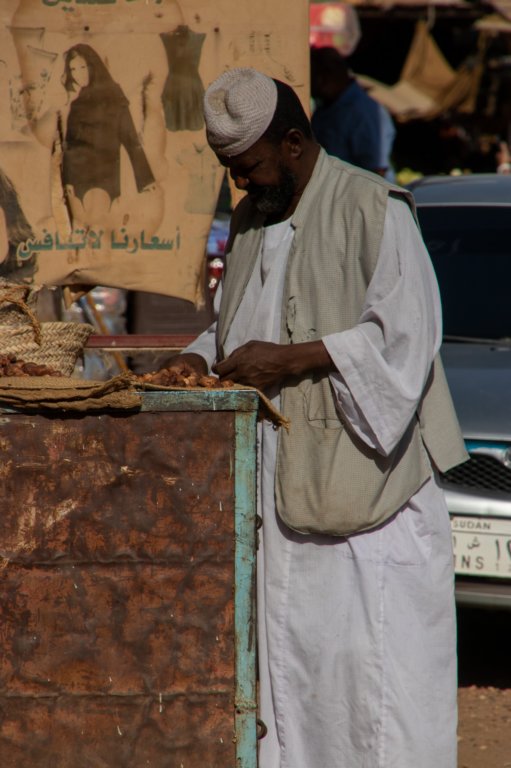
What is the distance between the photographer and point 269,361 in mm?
2660

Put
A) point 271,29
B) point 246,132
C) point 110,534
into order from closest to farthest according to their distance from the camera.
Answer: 1. point 110,534
2. point 246,132
3. point 271,29

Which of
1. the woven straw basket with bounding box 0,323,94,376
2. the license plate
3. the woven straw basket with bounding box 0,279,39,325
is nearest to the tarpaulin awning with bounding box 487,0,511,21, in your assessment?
the license plate

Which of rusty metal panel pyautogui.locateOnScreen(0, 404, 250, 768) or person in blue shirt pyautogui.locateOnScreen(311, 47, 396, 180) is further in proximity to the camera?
person in blue shirt pyautogui.locateOnScreen(311, 47, 396, 180)

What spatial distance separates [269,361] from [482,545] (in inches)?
74.2

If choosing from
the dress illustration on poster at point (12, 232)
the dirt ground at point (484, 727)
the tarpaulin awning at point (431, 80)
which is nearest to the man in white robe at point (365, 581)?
the dirt ground at point (484, 727)

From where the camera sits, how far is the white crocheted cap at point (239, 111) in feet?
8.81

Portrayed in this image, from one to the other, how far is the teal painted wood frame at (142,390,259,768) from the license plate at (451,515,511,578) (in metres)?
1.89

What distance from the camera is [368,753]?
2789 mm

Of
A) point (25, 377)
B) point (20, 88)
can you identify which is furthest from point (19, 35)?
point (25, 377)

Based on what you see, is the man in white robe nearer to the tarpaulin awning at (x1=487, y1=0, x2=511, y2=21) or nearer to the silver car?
the silver car

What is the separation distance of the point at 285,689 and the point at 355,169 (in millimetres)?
1259

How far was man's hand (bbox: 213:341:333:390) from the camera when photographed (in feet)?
8.73

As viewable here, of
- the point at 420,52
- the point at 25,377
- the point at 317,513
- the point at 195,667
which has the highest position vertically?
the point at 420,52

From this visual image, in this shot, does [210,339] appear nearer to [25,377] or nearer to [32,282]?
[25,377]
